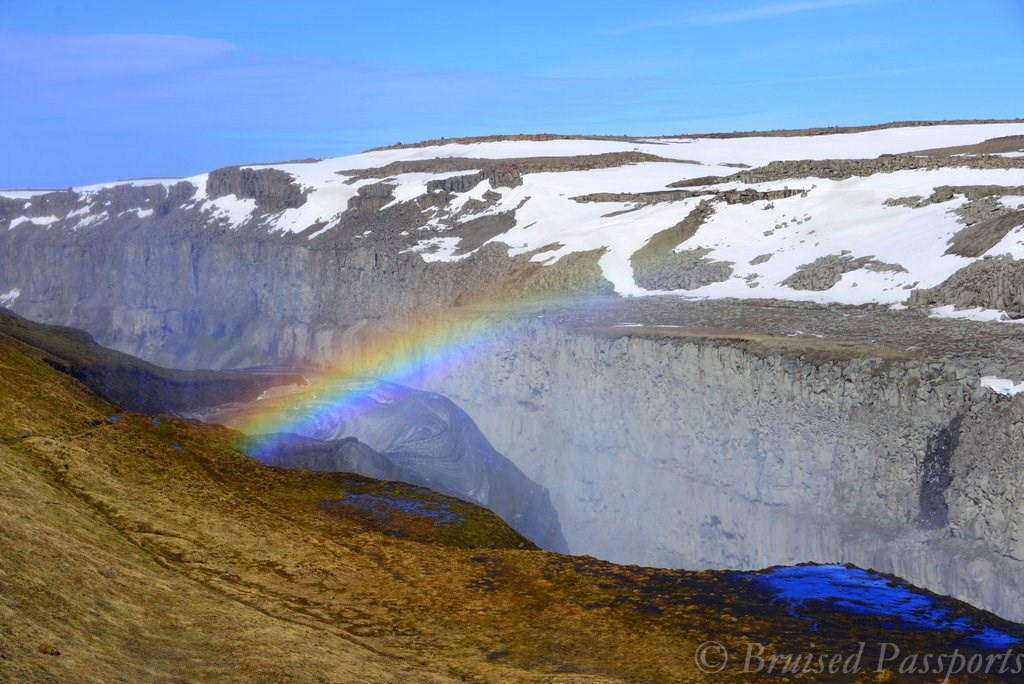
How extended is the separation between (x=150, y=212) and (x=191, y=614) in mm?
97592

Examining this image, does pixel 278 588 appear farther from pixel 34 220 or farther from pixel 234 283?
pixel 34 220

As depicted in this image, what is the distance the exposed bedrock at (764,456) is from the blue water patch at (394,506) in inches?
470

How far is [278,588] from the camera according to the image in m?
15.4

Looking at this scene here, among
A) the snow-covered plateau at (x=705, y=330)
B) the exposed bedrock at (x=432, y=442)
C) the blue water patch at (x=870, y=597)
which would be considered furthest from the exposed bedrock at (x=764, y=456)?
the blue water patch at (x=870, y=597)

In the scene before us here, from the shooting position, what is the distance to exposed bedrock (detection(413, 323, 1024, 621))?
77.5 ft

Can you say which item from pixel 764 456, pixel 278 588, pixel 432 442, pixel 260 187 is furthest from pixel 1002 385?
pixel 260 187

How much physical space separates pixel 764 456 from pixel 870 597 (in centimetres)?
1400

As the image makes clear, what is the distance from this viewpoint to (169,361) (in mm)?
82938

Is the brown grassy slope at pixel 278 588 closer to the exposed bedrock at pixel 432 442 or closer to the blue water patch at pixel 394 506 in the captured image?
the blue water patch at pixel 394 506

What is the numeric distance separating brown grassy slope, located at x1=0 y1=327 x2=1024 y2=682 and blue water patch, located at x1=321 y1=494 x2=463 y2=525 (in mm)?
129

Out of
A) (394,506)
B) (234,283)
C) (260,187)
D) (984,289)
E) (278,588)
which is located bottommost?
(394,506)

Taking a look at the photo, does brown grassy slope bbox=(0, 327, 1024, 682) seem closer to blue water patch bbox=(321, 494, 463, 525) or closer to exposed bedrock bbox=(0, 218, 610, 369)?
blue water patch bbox=(321, 494, 463, 525)

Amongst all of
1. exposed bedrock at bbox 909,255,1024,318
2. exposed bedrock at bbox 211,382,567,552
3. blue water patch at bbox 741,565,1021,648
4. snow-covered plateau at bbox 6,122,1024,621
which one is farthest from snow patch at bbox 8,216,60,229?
blue water patch at bbox 741,565,1021,648

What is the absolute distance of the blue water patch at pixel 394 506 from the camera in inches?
802
